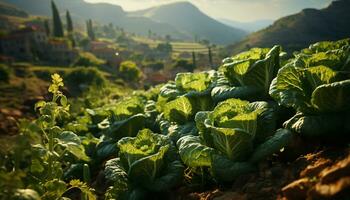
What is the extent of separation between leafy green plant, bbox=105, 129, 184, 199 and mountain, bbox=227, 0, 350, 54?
84785 mm

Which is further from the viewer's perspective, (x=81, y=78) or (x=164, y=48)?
(x=164, y=48)

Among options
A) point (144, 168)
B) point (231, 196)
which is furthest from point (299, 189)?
point (144, 168)

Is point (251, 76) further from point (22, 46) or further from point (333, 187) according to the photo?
point (22, 46)

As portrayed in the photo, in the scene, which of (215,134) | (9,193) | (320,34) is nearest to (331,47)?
(215,134)

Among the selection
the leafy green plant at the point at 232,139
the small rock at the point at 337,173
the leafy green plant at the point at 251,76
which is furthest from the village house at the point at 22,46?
the small rock at the point at 337,173

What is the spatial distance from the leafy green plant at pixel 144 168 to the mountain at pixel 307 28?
84785 mm

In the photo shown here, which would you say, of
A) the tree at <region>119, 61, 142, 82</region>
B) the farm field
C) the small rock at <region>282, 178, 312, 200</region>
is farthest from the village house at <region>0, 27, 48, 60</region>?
the small rock at <region>282, 178, 312, 200</region>

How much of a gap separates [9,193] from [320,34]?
106 meters

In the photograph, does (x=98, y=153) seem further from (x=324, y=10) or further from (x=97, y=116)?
(x=324, y=10)

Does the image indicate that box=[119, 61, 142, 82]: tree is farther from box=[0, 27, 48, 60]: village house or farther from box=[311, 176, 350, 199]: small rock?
box=[311, 176, 350, 199]: small rock

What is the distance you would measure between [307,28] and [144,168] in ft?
350

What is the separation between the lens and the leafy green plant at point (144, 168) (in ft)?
13.4

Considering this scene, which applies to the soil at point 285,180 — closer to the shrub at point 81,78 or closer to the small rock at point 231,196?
the small rock at point 231,196

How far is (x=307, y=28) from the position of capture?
100562 millimetres
